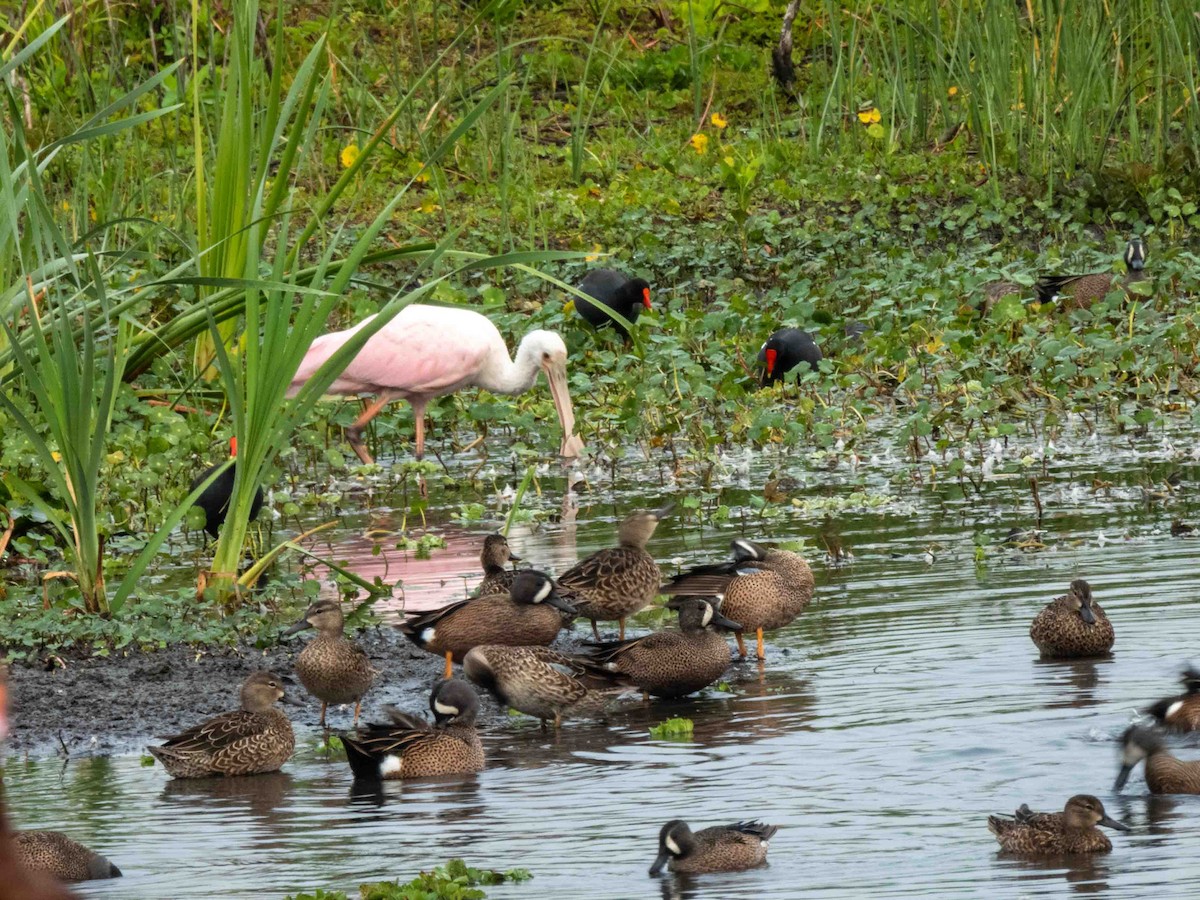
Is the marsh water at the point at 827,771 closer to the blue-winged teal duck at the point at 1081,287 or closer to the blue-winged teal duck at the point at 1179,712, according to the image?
the blue-winged teal duck at the point at 1179,712

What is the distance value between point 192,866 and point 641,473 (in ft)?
19.7

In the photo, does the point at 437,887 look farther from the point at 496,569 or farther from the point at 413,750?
the point at 496,569

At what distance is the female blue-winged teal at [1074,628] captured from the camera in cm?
619

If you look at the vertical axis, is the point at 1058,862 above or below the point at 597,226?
below

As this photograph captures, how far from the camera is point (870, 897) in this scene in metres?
4.05

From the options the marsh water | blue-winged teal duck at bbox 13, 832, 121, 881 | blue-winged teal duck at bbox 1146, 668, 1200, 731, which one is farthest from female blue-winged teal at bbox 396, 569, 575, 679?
blue-winged teal duck at bbox 13, 832, 121, 881

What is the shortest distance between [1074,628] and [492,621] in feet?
6.26

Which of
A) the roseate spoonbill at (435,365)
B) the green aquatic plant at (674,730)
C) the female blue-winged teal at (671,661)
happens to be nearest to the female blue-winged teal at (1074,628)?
the female blue-winged teal at (671,661)

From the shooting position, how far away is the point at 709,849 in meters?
4.32

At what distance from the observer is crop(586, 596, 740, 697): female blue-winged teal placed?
20.4ft

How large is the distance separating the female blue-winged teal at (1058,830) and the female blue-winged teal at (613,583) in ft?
9.02

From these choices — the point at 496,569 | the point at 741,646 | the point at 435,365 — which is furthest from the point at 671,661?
the point at 435,365

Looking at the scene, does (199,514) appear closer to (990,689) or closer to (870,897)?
(990,689)

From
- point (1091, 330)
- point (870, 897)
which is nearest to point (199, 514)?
point (870, 897)
